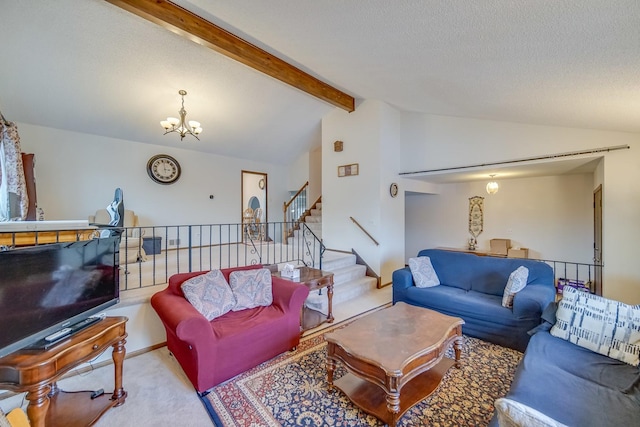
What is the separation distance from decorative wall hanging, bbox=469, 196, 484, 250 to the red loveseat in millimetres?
5341

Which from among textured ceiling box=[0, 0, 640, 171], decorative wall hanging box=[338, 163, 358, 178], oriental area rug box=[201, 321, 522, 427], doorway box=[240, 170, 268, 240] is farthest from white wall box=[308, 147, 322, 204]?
oriental area rug box=[201, 321, 522, 427]

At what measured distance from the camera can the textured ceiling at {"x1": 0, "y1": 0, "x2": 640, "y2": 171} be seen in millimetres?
1964

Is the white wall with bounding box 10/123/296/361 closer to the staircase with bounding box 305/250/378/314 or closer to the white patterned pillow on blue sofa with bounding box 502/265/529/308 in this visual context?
the staircase with bounding box 305/250/378/314

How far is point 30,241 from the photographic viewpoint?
228cm

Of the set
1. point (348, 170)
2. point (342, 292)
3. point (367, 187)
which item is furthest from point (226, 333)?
point (348, 170)

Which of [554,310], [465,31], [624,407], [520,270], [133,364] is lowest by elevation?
[133,364]

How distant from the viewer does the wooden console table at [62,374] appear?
142cm

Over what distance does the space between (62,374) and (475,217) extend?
7.34 meters

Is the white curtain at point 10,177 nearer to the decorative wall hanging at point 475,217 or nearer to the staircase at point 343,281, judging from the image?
the staircase at point 343,281

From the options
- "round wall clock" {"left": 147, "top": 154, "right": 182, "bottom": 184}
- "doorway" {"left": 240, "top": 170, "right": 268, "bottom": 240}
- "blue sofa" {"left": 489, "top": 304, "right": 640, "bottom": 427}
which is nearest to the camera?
"blue sofa" {"left": 489, "top": 304, "right": 640, "bottom": 427}

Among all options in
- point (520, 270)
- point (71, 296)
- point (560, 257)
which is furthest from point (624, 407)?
point (560, 257)

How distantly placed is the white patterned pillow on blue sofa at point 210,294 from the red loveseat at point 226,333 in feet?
0.23

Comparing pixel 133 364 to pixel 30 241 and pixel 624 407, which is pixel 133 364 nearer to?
pixel 30 241

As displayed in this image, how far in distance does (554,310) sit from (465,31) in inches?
101
